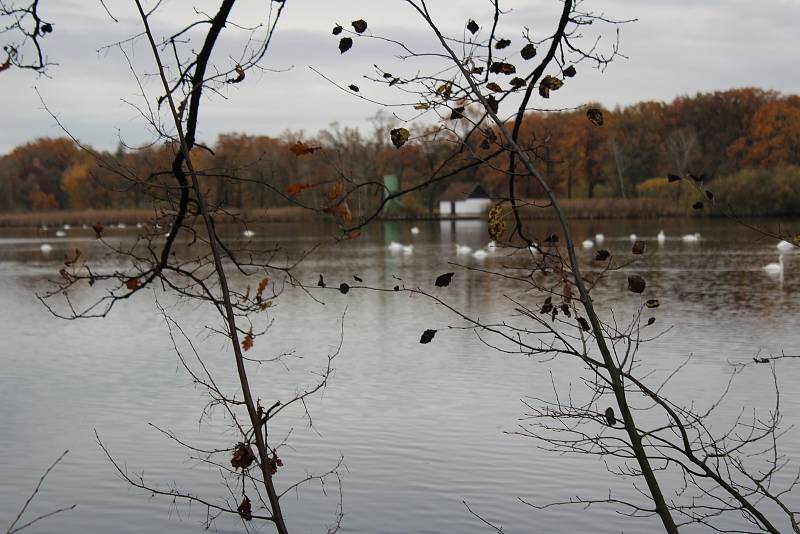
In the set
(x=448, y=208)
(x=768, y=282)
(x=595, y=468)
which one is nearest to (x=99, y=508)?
Answer: (x=595, y=468)

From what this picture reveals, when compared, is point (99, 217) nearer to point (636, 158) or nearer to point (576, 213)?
point (576, 213)

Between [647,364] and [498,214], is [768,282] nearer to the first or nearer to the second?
[647,364]

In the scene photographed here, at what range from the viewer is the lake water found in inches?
318

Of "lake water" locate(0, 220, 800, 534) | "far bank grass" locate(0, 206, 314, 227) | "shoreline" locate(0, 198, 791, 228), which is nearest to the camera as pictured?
"lake water" locate(0, 220, 800, 534)

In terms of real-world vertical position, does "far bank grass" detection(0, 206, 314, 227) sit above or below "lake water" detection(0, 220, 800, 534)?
below

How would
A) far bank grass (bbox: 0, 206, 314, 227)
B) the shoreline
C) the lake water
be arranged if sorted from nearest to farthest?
the lake water, the shoreline, far bank grass (bbox: 0, 206, 314, 227)

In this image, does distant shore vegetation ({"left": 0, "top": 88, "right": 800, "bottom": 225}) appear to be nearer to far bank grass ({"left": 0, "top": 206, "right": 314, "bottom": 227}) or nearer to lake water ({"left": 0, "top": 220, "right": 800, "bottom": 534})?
far bank grass ({"left": 0, "top": 206, "right": 314, "bottom": 227})

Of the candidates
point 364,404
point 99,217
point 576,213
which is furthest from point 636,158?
point 364,404

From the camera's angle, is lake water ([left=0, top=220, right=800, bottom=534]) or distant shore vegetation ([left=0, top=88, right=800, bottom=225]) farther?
distant shore vegetation ([left=0, top=88, right=800, bottom=225])

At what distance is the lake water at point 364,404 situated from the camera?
8078 millimetres

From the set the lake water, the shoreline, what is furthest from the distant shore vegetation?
the lake water

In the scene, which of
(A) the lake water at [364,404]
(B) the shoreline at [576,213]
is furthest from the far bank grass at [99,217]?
(A) the lake water at [364,404]

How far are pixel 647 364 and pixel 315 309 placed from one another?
8.50 metres

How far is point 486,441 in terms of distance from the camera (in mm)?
9594
